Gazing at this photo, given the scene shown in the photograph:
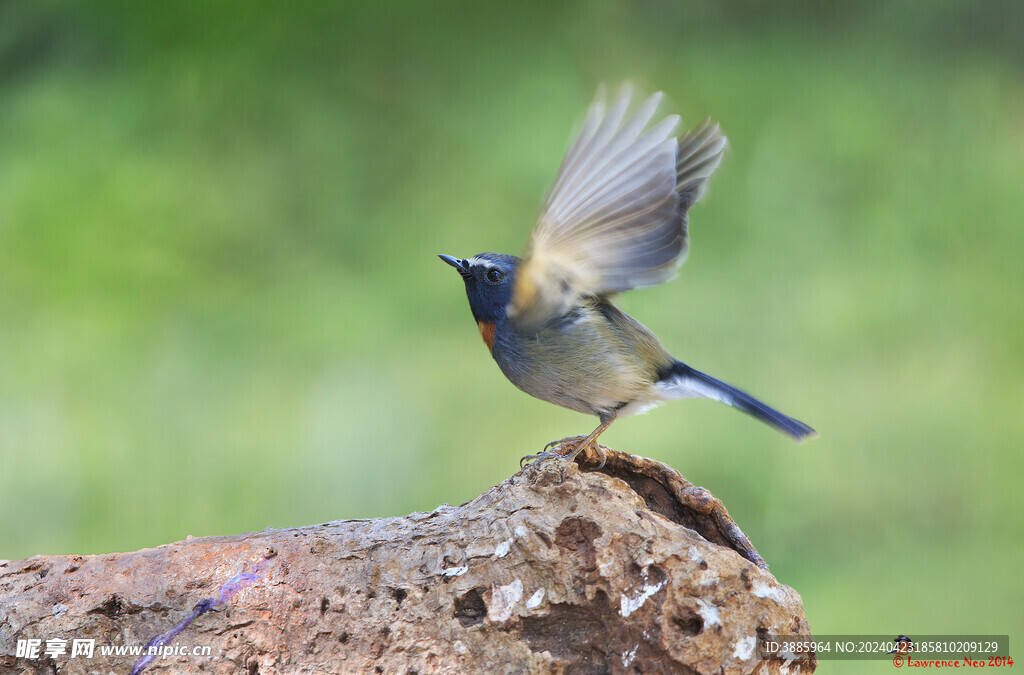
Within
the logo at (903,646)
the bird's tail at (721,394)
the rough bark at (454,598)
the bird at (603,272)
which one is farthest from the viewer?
the bird's tail at (721,394)

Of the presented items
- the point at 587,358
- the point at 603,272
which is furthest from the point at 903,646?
the point at 603,272

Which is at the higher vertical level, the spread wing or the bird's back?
the spread wing

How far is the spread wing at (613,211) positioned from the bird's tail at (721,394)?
331 millimetres

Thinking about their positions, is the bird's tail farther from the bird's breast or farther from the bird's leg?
the bird's breast

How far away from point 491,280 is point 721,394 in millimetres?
545

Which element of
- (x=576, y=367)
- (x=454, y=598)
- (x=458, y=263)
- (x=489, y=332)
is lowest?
(x=454, y=598)

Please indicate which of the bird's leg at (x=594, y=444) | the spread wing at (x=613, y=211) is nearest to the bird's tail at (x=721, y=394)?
the bird's leg at (x=594, y=444)

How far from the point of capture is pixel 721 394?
210 centimetres

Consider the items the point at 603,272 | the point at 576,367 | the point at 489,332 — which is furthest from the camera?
the point at 489,332

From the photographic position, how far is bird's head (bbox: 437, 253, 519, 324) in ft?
6.84

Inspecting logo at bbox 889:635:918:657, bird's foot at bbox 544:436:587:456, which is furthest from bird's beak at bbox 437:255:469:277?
logo at bbox 889:635:918:657

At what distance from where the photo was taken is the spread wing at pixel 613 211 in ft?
5.70

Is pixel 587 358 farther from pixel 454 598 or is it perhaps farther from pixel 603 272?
pixel 454 598

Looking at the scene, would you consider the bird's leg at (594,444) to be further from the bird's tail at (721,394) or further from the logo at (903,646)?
the logo at (903,646)
